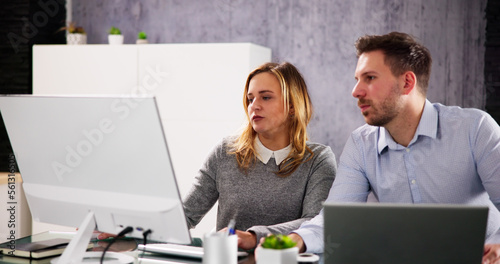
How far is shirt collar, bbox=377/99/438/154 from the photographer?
1.97 meters

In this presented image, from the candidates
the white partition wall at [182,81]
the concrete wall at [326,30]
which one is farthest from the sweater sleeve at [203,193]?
the concrete wall at [326,30]

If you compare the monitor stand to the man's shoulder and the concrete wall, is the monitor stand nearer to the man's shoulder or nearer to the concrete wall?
the man's shoulder

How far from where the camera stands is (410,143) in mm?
1984

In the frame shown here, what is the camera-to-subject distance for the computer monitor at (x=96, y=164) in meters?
1.31

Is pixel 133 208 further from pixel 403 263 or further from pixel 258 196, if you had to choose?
pixel 258 196

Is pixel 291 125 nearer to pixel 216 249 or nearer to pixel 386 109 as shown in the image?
pixel 386 109

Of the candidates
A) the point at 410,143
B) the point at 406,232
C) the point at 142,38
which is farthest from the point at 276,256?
the point at 142,38

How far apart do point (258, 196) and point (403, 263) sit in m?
0.94

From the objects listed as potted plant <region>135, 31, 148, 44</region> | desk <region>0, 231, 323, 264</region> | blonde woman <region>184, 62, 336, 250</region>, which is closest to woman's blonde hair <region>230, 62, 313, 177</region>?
blonde woman <region>184, 62, 336, 250</region>

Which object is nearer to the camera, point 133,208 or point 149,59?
point 133,208

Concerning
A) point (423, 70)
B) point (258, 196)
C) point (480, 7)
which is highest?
point (480, 7)

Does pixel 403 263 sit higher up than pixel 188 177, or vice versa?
pixel 403 263

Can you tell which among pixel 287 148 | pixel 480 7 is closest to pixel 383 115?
pixel 287 148

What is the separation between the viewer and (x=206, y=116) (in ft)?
12.7
